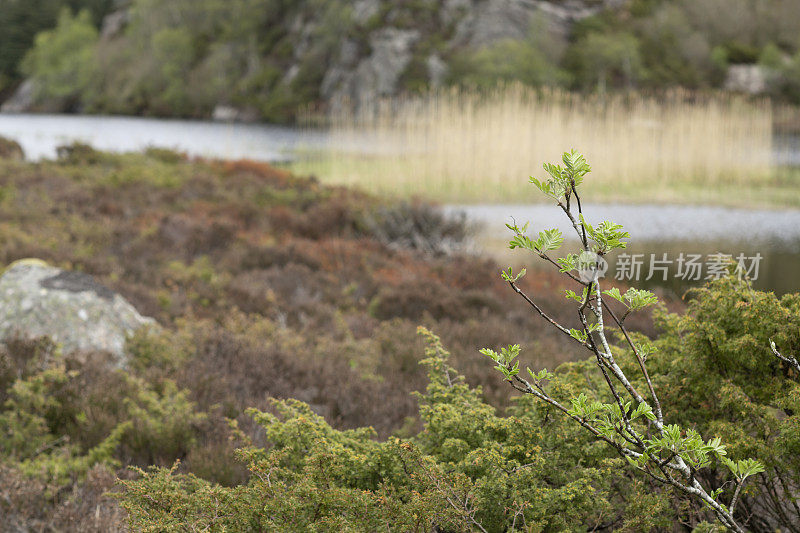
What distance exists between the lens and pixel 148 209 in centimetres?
900

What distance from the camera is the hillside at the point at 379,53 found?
41875mm

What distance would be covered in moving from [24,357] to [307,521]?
2802mm

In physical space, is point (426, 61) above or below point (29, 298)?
above

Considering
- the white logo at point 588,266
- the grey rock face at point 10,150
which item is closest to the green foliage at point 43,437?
the white logo at point 588,266

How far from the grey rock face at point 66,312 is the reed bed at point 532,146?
875 cm

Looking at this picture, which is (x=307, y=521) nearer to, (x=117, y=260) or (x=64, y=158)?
(x=117, y=260)

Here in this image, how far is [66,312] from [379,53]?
48.6 m

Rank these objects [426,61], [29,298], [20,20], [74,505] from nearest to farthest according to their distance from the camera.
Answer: [74,505] < [29,298] < [426,61] < [20,20]

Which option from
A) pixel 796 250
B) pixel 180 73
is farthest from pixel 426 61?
pixel 796 250

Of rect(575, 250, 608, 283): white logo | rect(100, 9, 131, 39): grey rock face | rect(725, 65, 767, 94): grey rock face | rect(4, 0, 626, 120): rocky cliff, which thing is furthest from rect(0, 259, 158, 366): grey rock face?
rect(100, 9, 131, 39): grey rock face

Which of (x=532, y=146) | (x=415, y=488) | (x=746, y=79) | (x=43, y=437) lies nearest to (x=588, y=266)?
(x=415, y=488)

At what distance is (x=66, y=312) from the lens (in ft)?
13.7

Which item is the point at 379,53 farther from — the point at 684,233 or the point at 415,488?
the point at 415,488

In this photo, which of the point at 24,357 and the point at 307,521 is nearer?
the point at 307,521
